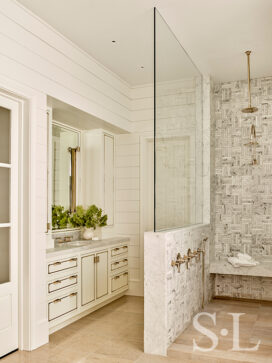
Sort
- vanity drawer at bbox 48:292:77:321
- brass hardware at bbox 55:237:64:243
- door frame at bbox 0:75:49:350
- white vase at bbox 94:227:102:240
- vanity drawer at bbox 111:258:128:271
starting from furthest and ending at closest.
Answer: white vase at bbox 94:227:102:240, vanity drawer at bbox 111:258:128:271, brass hardware at bbox 55:237:64:243, vanity drawer at bbox 48:292:77:321, door frame at bbox 0:75:49:350

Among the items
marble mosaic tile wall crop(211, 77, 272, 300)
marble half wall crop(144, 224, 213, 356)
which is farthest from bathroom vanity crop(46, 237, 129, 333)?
marble mosaic tile wall crop(211, 77, 272, 300)

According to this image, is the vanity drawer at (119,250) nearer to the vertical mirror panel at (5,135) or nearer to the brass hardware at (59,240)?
the brass hardware at (59,240)

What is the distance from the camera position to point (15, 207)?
337 cm

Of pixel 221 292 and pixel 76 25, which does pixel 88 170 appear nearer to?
pixel 76 25

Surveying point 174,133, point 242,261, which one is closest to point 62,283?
point 174,133

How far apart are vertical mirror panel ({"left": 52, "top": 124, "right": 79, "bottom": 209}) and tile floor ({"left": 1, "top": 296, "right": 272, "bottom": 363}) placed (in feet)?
4.78

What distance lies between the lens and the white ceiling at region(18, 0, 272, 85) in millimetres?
3414

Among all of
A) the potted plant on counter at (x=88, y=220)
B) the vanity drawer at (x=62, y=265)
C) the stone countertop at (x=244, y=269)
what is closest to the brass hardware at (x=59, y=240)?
the potted plant on counter at (x=88, y=220)

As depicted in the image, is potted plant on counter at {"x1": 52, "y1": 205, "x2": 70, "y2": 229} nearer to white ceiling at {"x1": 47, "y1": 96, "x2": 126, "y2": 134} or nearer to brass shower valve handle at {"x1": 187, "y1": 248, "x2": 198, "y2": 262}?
white ceiling at {"x1": 47, "y1": 96, "x2": 126, "y2": 134}

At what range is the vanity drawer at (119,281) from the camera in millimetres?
5016

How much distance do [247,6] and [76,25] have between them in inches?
62.9

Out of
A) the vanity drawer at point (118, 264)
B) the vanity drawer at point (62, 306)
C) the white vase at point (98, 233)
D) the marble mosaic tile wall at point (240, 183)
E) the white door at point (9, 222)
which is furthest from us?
the marble mosaic tile wall at point (240, 183)

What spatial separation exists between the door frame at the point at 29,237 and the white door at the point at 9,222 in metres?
0.04

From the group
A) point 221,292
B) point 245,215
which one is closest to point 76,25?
point 245,215
